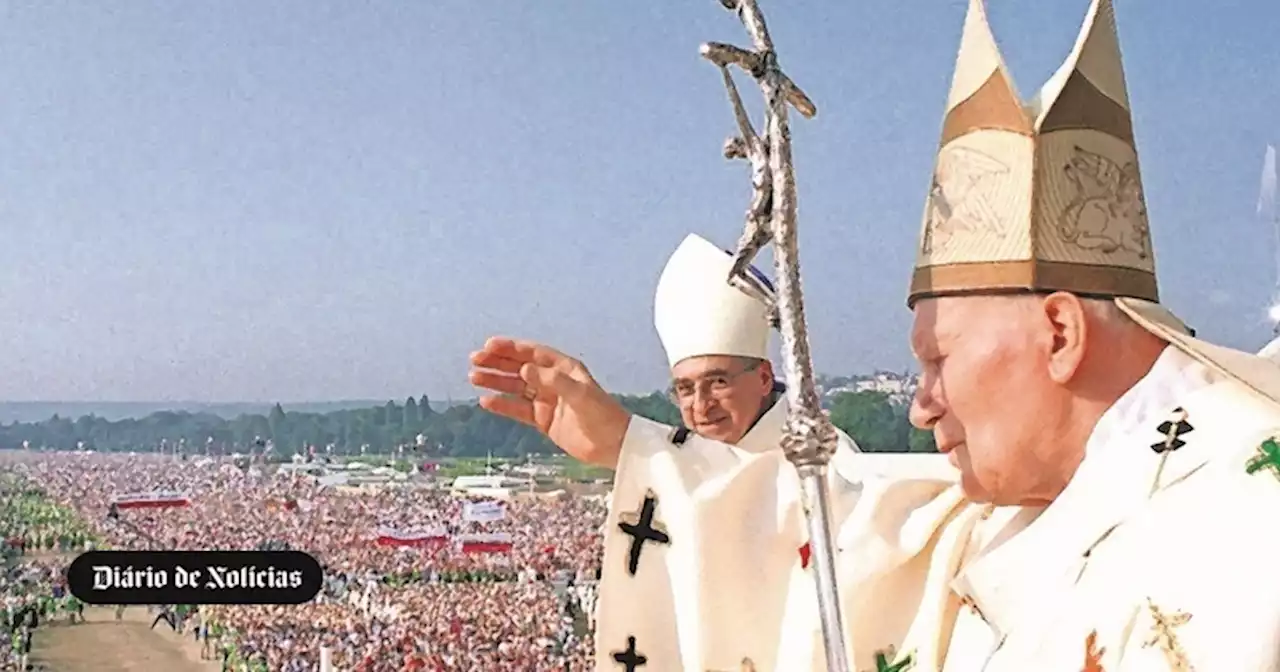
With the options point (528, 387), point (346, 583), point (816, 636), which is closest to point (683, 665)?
point (816, 636)

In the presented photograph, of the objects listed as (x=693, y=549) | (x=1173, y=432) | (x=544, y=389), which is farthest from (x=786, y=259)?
(x=693, y=549)

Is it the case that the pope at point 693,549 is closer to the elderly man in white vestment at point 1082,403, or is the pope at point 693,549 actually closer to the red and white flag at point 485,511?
the elderly man in white vestment at point 1082,403

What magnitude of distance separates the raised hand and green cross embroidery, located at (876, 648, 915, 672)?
1.05ft

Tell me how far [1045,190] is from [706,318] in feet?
3.89

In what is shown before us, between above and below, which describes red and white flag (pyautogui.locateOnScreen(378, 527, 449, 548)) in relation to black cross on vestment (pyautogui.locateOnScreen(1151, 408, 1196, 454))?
below

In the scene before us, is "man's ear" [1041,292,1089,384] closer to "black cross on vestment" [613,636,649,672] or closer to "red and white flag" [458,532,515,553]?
"black cross on vestment" [613,636,649,672]

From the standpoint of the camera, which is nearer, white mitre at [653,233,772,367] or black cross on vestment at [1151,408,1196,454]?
black cross on vestment at [1151,408,1196,454]

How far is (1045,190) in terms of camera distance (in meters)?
0.93

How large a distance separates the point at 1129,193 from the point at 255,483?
4.56 meters

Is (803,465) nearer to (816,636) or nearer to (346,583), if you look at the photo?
(816,636)

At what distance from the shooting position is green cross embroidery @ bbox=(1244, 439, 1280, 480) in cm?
78

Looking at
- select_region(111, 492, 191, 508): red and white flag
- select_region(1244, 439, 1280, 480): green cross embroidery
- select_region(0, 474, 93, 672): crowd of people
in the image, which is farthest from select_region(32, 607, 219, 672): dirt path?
select_region(1244, 439, 1280, 480): green cross embroidery

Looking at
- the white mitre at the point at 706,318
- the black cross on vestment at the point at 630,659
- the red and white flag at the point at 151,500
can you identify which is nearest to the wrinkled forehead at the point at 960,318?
the black cross on vestment at the point at 630,659

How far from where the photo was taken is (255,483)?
5.12m
